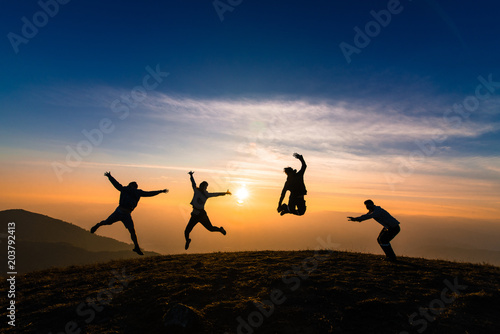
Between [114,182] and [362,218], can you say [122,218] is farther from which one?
[362,218]

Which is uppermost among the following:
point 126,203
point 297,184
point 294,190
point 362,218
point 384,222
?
point 297,184

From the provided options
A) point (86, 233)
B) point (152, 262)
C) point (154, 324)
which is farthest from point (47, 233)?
point (154, 324)

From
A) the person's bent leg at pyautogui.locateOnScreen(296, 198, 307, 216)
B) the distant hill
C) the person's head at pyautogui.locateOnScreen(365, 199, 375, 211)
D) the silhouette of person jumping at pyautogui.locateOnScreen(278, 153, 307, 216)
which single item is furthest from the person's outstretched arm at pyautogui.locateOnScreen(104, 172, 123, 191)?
the distant hill

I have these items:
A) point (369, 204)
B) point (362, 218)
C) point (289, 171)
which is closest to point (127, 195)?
point (289, 171)

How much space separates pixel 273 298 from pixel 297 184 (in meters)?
6.63

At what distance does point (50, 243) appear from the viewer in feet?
290

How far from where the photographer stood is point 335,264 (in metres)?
12.7

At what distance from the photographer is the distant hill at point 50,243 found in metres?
76.1

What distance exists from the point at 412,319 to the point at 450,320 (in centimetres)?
101

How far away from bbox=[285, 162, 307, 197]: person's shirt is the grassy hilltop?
3.50 metres

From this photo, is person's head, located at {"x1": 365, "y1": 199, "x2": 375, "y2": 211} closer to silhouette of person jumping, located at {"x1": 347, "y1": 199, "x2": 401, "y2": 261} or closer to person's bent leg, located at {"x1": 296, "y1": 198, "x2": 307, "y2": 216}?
silhouette of person jumping, located at {"x1": 347, "y1": 199, "x2": 401, "y2": 261}

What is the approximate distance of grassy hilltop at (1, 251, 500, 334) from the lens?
7621 mm

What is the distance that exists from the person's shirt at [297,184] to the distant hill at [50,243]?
3004 inches

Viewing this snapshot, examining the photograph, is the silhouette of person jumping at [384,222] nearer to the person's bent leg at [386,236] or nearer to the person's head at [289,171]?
the person's bent leg at [386,236]
